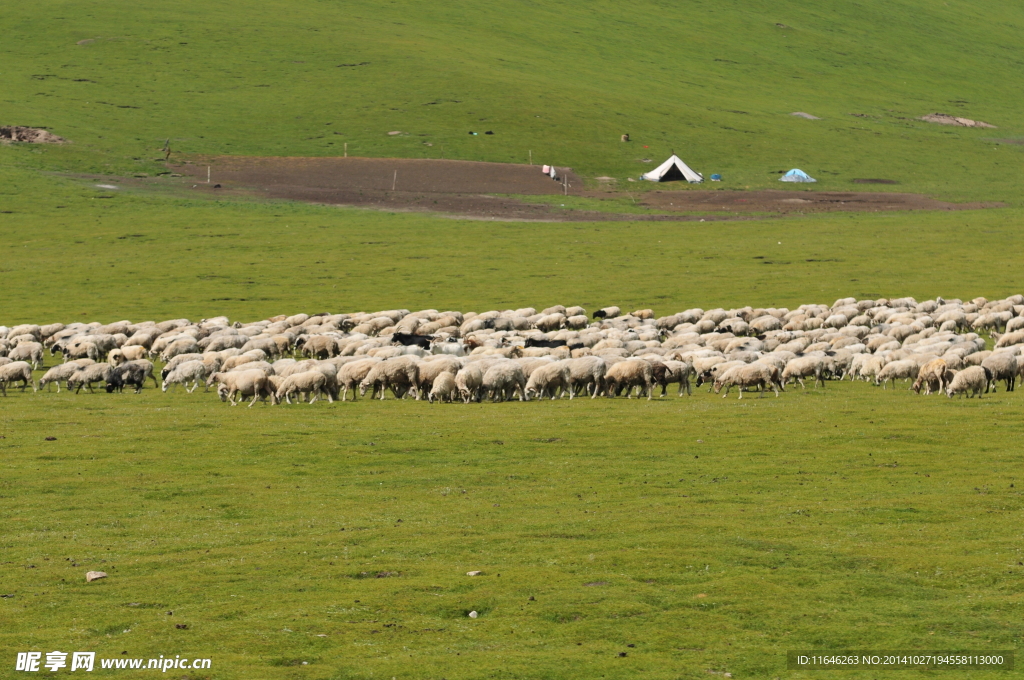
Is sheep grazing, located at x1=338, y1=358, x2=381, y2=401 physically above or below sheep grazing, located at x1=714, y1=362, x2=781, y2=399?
below

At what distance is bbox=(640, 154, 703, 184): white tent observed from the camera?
89812 mm

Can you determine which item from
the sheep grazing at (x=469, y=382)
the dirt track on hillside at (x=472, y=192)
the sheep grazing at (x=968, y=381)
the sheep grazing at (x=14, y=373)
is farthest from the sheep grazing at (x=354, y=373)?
the dirt track on hillside at (x=472, y=192)

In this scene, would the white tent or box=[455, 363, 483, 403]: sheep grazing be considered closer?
box=[455, 363, 483, 403]: sheep grazing

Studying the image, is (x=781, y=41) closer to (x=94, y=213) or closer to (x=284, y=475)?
(x=94, y=213)

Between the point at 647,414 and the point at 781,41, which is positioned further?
the point at 781,41

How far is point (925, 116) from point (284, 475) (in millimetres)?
114697

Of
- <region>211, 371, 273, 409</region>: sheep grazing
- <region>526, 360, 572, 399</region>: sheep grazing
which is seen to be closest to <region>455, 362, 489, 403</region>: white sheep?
<region>526, 360, 572, 399</region>: sheep grazing

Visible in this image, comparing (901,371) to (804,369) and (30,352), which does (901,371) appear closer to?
(804,369)

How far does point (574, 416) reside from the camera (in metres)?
25.3

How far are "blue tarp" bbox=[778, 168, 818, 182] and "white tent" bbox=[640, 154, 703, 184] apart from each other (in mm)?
6243

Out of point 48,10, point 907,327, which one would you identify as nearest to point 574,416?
point 907,327

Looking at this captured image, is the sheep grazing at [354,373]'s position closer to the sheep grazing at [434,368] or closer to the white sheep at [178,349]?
the sheep grazing at [434,368]

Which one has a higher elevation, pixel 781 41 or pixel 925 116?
pixel 781 41

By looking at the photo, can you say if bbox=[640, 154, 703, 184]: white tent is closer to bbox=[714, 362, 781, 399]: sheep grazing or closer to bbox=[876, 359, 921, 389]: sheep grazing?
bbox=[876, 359, 921, 389]: sheep grazing
